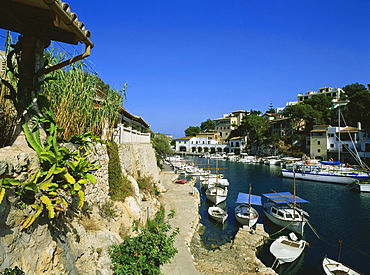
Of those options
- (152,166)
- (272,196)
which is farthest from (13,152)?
(272,196)

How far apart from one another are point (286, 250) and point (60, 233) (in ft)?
42.8

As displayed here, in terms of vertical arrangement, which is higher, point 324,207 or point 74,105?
point 74,105

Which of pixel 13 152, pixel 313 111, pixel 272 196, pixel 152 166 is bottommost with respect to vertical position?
pixel 272 196

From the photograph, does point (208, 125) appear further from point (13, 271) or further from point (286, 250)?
point (13, 271)

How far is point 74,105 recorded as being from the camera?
8359mm

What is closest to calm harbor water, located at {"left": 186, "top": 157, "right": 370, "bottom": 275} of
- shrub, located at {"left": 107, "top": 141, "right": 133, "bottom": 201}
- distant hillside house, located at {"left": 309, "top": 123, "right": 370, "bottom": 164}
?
shrub, located at {"left": 107, "top": 141, "right": 133, "bottom": 201}

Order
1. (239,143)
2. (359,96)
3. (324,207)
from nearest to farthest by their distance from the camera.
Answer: (324,207) → (359,96) → (239,143)

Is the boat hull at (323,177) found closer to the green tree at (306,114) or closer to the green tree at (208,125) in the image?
the green tree at (306,114)

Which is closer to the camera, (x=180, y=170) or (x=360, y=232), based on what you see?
(x=360, y=232)

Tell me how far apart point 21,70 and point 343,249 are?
19.3 m

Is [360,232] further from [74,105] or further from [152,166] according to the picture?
[74,105]

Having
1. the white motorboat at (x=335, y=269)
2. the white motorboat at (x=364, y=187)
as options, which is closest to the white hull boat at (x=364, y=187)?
the white motorboat at (x=364, y=187)

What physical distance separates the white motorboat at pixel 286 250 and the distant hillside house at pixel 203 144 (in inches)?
3106

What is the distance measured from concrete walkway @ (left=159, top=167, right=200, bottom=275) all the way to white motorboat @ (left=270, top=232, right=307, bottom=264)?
16.6ft
